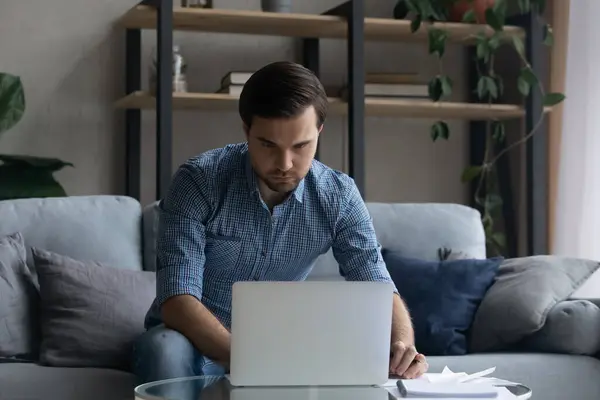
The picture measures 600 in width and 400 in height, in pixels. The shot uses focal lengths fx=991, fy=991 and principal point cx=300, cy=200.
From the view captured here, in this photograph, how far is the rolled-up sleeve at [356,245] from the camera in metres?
2.20

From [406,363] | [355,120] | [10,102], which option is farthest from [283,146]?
[10,102]

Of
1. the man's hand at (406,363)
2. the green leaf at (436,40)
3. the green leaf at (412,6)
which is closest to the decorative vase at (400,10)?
the green leaf at (412,6)

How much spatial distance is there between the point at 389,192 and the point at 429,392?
2478 millimetres

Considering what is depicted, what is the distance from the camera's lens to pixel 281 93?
6.54 ft

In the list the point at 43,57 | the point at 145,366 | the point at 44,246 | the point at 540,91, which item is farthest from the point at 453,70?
the point at 145,366

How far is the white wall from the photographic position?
3.62 metres

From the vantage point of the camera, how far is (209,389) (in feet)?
5.51

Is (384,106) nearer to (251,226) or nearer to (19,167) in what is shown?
(19,167)

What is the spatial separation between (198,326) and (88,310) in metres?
0.78

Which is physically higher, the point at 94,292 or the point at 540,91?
the point at 540,91

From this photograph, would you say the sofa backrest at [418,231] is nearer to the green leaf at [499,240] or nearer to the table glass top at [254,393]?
the green leaf at [499,240]

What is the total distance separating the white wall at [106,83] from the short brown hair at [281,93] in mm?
1768

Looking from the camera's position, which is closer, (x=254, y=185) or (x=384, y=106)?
(x=254, y=185)

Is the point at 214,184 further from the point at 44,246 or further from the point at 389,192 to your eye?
the point at 389,192
